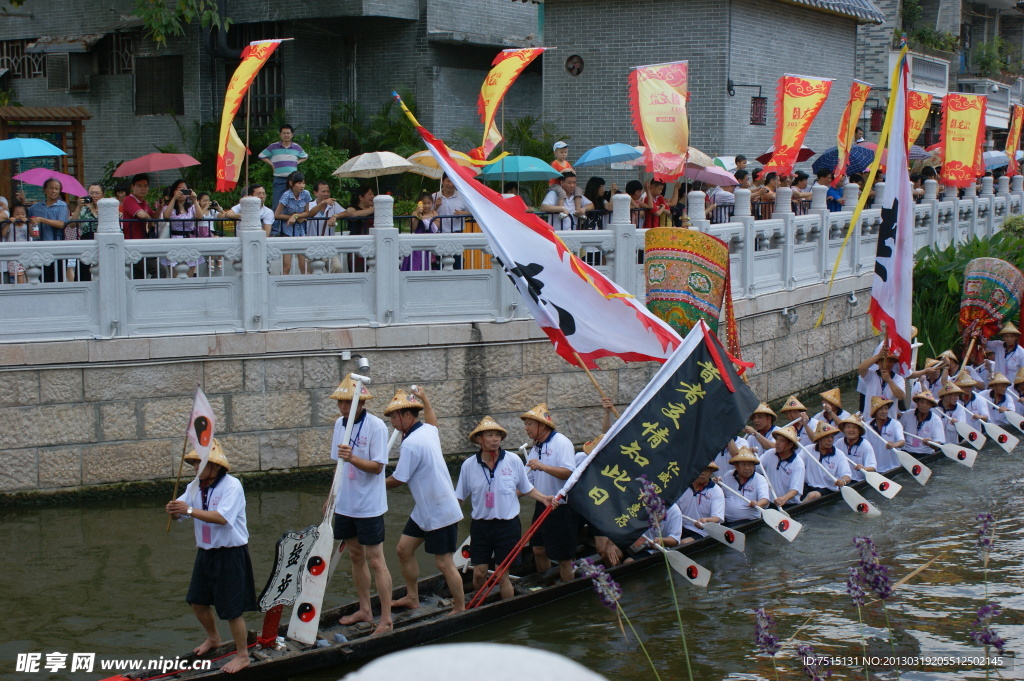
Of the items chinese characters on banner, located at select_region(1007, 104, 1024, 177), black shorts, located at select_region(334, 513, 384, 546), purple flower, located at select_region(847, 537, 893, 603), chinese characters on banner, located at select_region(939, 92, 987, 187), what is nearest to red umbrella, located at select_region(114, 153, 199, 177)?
black shorts, located at select_region(334, 513, 384, 546)

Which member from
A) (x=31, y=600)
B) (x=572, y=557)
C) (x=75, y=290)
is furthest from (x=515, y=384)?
(x=31, y=600)

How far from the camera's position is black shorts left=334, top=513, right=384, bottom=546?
28.9 ft

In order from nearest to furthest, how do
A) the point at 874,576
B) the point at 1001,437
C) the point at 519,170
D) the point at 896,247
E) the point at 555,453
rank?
the point at 874,576 < the point at 555,453 < the point at 896,247 < the point at 1001,437 < the point at 519,170

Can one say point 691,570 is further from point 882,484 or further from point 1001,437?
point 1001,437

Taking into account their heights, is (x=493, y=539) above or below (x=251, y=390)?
below

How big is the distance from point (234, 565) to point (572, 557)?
10.3 feet

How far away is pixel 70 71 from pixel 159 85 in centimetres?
220

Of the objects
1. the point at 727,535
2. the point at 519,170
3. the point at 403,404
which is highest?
the point at 519,170

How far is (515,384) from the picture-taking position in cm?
1371

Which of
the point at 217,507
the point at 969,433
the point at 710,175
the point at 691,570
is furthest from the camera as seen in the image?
the point at 710,175

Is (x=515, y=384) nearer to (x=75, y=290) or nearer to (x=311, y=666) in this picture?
(x=75, y=290)

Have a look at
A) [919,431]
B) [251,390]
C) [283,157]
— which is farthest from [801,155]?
[251,390]

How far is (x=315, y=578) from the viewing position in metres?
8.30

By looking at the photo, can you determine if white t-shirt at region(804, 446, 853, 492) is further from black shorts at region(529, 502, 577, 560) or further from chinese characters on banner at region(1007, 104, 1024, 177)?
chinese characters on banner at region(1007, 104, 1024, 177)
